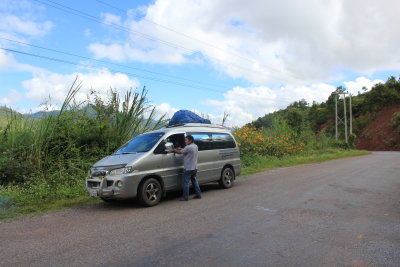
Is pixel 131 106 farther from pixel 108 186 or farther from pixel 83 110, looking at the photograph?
pixel 108 186

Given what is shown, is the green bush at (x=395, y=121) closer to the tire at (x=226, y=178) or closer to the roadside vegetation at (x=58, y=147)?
the roadside vegetation at (x=58, y=147)

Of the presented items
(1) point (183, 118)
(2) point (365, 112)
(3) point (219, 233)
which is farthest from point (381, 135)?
(3) point (219, 233)

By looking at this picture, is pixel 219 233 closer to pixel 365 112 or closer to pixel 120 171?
pixel 120 171

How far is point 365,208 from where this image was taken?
6961 mm

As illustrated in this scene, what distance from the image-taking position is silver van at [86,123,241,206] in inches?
280

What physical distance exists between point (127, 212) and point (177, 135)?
8.57 feet

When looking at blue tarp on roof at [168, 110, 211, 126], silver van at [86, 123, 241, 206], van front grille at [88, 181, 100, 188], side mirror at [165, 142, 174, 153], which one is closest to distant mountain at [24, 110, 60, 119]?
silver van at [86, 123, 241, 206]

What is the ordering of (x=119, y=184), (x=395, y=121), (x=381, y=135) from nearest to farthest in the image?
(x=119, y=184), (x=395, y=121), (x=381, y=135)

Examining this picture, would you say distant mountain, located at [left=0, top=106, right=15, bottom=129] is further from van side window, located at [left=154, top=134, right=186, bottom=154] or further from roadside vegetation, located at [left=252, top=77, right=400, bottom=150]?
roadside vegetation, located at [left=252, top=77, right=400, bottom=150]

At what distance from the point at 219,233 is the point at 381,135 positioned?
5573 centimetres

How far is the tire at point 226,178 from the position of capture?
9.80 meters

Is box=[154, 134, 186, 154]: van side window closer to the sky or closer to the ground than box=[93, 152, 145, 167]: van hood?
closer to the sky

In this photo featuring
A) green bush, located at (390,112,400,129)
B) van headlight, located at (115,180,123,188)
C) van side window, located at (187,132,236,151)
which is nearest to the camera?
van headlight, located at (115,180,123,188)

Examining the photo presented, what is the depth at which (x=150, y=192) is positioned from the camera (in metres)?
7.45
